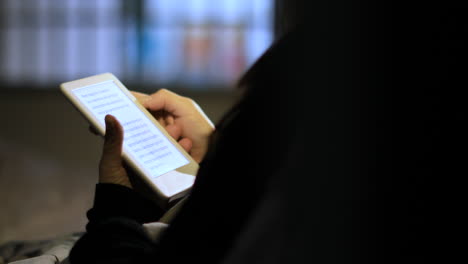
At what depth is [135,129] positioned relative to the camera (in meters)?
0.90

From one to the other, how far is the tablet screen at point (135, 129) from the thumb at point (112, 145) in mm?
44

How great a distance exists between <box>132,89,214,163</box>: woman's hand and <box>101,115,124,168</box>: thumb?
204mm

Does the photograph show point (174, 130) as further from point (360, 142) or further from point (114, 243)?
point (360, 142)

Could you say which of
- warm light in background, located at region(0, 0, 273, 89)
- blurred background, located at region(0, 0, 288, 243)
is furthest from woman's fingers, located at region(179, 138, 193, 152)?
warm light in background, located at region(0, 0, 273, 89)

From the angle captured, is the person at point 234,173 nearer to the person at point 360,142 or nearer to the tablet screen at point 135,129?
the person at point 360,142

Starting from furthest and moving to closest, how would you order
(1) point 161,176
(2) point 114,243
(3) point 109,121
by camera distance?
(1) point 161,176, (3) point 109,121, (2) point 114,243

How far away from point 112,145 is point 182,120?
0.25 meters

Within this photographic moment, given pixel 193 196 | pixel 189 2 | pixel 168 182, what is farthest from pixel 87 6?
pixel 193 196

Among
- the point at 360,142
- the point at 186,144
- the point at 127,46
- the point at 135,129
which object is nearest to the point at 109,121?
the point at 135,129

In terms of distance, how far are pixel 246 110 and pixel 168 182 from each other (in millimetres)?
369

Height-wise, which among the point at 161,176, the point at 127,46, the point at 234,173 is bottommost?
the point at 127,46

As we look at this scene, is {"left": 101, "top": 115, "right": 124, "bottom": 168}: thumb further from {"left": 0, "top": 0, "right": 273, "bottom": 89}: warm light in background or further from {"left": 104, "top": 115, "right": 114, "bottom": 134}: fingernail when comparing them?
{"left": 0, "top": 0, "right": 273, "bottom": 89}: warm light in background

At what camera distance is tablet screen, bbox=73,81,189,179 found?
0.86 meters

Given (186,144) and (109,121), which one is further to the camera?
(186,144)
